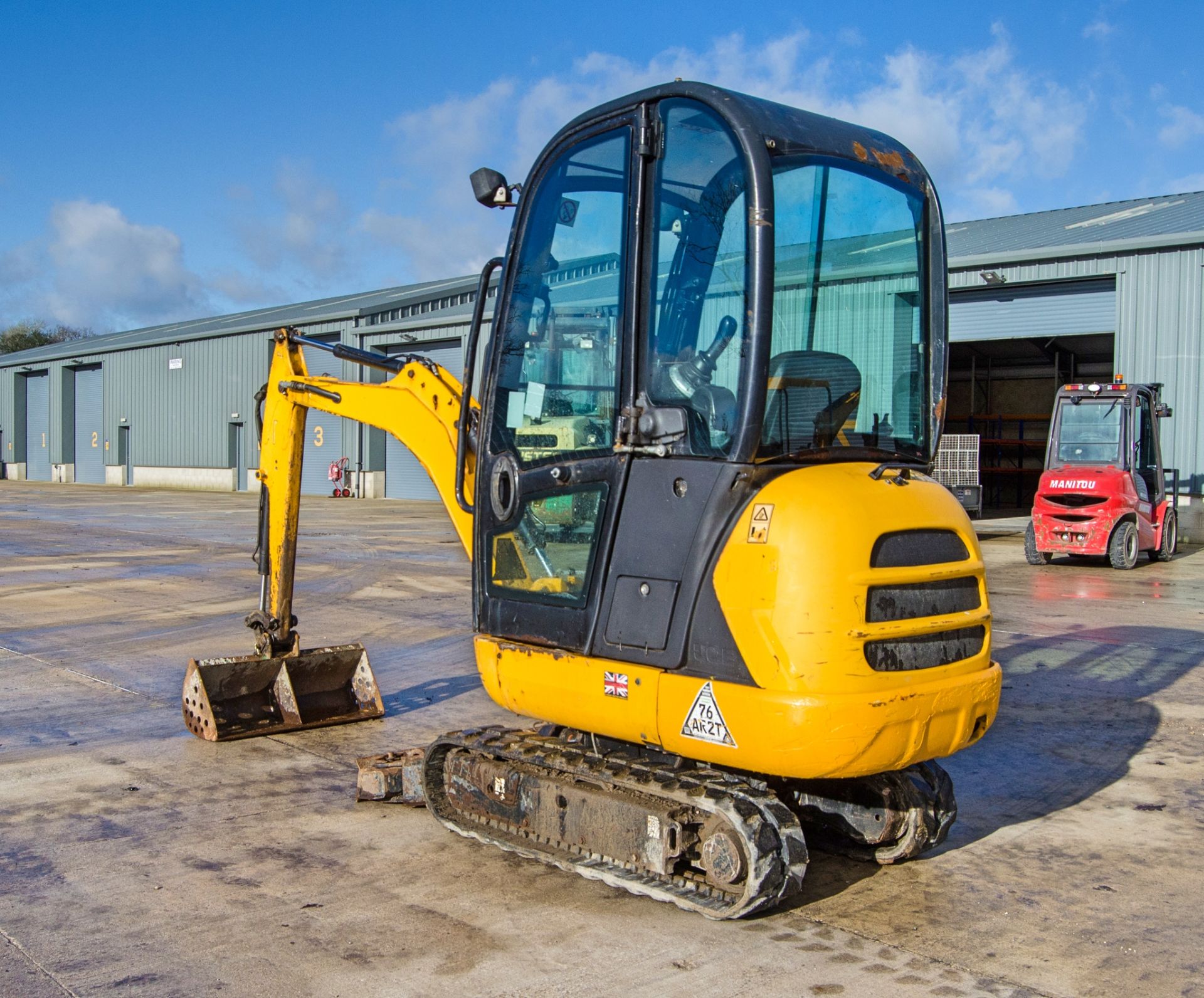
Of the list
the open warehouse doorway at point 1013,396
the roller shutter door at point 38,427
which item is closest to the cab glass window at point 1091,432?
the open warehouse doorway at point 1013,396

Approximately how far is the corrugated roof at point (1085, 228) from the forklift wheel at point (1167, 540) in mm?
6051

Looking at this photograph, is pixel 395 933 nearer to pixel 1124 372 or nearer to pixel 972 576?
pixel 972 576

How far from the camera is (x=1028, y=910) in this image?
440 centimetres

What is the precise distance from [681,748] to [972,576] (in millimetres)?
1270

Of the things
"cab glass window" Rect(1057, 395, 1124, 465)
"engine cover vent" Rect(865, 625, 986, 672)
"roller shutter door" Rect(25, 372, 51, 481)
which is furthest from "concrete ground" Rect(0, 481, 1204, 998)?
"roller shutter door" Rect(25, 372, 51, 481)

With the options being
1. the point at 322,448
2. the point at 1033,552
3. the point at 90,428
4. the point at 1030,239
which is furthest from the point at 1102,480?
the point at 90,428

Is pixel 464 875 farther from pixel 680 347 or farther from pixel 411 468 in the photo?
pixel 411 468

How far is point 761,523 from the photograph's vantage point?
3.91m

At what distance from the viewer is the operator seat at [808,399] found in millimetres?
4020

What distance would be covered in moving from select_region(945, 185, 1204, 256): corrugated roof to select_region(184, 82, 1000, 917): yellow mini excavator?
2021cm

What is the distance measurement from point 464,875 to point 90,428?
5478 centimetres

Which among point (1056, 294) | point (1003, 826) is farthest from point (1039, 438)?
point (1003, 826)

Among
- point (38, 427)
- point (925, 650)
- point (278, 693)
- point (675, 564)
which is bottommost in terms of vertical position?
point (278, 693)

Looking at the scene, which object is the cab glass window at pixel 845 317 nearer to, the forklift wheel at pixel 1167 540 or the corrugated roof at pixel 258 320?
the forklift wheel at pixel 1167 540
